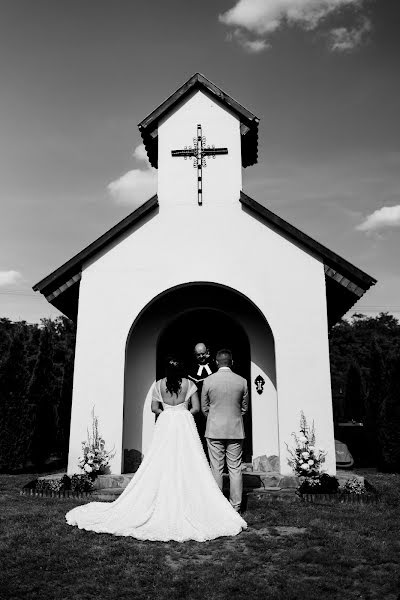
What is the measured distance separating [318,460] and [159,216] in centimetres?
560

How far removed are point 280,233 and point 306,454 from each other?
4.20 meters

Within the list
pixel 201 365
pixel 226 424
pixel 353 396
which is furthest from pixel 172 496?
pixel 353 396

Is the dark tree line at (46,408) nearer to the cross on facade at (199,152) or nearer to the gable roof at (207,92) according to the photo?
the gable roof at (207,92)

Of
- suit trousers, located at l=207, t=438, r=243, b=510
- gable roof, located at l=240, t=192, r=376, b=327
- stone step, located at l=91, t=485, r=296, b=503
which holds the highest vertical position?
gable roof, located at l=240, t=192, r=376, b=327

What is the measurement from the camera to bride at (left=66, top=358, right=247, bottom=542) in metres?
5.67

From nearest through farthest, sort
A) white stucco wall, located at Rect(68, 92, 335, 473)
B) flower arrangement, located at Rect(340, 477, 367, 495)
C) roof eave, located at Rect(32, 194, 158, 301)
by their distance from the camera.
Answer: flower arrangement, located at Rect(340, 477, 367, 495) → white stucco wall, located at Rect(68, 92, 335, 473) → roof eave, located at Rect(32, 194, 158, 301)

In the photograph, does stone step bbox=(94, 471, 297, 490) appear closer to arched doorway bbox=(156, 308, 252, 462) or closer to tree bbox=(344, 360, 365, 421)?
arched doorway bbox=(156, 308, 252, 462)

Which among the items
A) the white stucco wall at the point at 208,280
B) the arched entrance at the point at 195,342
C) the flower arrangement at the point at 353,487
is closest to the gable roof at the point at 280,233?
the white stucco wall at the point at 208,280

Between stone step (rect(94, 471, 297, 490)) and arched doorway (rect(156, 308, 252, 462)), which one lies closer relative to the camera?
stone step (rect(94, 471, 297, 490))

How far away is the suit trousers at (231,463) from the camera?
6758 mm

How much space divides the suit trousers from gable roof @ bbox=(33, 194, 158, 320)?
185 inches

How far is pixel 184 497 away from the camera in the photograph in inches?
236

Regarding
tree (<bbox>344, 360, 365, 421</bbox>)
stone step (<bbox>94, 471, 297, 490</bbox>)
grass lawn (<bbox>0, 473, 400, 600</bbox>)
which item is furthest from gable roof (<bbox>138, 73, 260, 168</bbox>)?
A: tree (<bbox>344, 360, 365, 421</bbox>)

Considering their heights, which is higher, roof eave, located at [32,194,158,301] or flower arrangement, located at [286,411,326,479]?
roof eave, located at [32,194,158,301]
